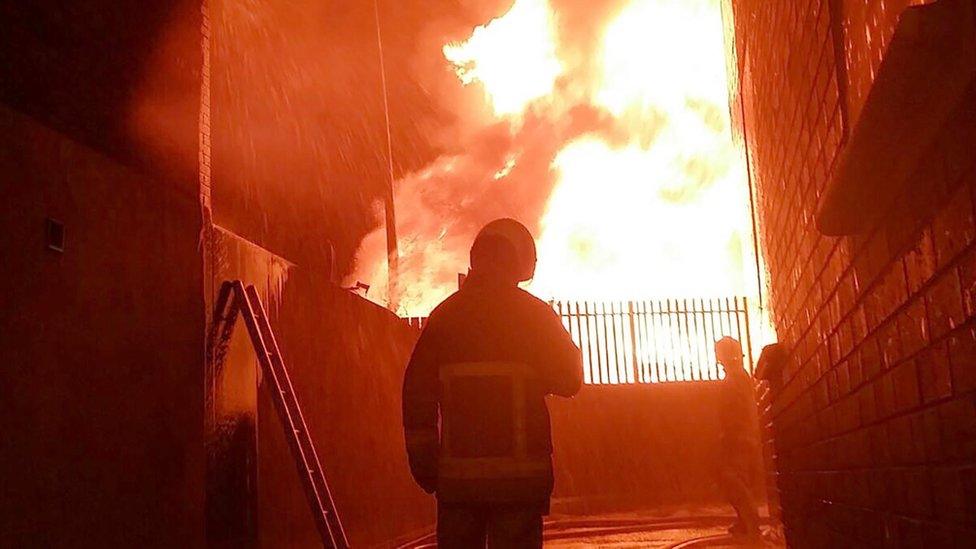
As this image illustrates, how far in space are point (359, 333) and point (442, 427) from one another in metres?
5.59

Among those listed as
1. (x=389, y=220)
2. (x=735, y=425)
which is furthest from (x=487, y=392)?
(x=389, y=220)

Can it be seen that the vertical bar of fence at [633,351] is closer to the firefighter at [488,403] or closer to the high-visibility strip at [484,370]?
the firefighter at [488,403]

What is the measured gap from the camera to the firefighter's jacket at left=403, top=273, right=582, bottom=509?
3545 millimetres

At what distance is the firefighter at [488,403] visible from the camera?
354 centimetres

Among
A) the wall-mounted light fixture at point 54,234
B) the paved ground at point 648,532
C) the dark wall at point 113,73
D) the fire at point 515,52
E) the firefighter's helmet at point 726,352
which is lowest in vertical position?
the paved ground at point 648,532

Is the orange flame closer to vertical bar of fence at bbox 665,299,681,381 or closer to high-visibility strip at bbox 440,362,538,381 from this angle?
vertical bar of fence at bbox 665,299,681,381

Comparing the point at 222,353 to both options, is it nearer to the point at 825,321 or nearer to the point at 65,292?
the point at 65,292

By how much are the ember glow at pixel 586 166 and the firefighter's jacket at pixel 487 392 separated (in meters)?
10.4

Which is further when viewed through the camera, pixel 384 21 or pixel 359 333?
pixel 384 21

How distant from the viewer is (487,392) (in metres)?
3.59

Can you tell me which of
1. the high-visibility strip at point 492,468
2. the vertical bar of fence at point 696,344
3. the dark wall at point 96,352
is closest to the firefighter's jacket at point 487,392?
the high-visibility strip at point 492,468

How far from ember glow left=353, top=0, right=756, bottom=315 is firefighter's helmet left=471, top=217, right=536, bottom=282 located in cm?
996

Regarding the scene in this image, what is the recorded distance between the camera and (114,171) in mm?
4973

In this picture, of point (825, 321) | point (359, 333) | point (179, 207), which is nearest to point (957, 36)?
point (825, 321)
